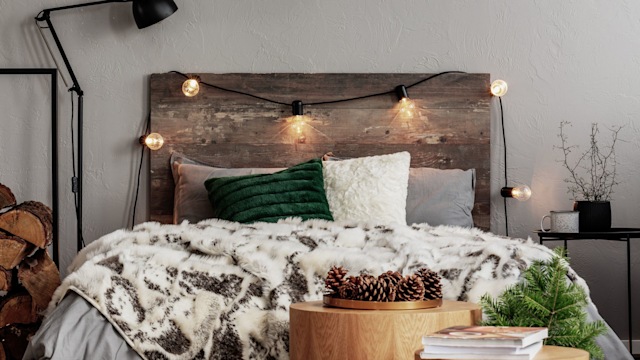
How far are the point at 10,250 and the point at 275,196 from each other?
41.8 inches

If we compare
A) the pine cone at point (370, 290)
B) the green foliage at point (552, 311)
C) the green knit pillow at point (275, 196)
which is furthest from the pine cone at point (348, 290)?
the green knit pillow at point (275, 196)

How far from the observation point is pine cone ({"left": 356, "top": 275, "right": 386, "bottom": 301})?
2.00 m

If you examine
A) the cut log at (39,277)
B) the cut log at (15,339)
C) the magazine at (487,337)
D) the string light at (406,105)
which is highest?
the string light at (406,105)

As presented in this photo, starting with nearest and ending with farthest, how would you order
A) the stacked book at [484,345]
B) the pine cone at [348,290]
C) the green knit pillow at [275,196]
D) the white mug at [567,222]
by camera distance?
the stacked book at [484,345]
the pine cone at [348,290]
the green knit pillow at [275,196]
the white mug at [567,222]

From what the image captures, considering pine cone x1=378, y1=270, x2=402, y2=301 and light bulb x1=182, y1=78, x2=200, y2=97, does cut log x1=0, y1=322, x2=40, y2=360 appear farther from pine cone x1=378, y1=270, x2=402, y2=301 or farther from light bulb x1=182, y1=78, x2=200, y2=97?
pine cone x1=378, y1=270, x2=402, y2=301

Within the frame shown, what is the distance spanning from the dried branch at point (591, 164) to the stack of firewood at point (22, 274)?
2.55 metres

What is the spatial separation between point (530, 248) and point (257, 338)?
909 millimetres

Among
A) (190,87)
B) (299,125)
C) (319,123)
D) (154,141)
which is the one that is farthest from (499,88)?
(154,141)

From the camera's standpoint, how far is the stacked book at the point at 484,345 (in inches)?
63.2

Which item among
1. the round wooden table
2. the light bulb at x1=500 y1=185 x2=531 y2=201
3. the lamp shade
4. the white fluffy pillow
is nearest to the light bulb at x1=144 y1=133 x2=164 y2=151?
the lamp shade

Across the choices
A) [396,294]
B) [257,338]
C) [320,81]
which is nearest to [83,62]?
[320,81]

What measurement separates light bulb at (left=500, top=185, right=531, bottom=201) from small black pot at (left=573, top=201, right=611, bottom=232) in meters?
0.33

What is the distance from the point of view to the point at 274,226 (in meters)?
3.00

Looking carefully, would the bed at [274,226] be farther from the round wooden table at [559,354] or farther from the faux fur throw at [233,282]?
the round wooden table at [559,354]
